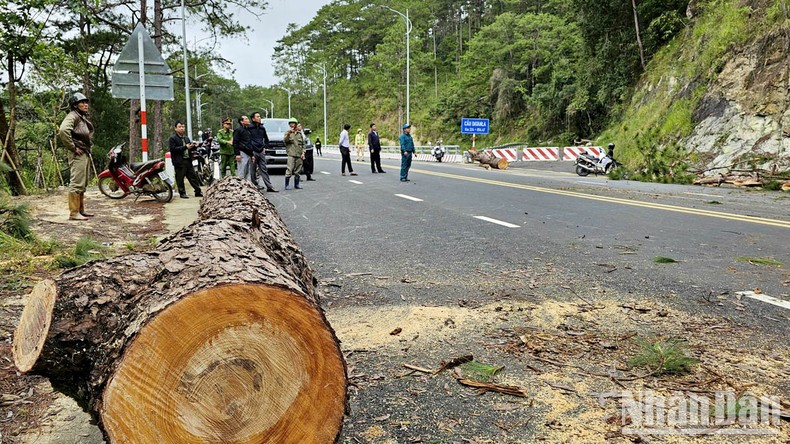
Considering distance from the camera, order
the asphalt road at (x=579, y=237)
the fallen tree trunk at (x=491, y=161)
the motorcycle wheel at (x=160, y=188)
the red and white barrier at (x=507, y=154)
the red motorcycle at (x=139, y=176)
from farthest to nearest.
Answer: the red and white barrier at (x=507, y=154)
the fallen tree trunk at (x=491, y=161)
the motorcycle wheel at (x=160, y=188)
the red motorcycle at (x=139, y=176)
the asphalt road at (x=579, y=237)

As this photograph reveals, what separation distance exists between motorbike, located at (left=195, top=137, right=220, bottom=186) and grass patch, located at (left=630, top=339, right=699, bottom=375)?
446 inches

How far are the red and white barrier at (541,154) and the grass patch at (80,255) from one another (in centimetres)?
2328

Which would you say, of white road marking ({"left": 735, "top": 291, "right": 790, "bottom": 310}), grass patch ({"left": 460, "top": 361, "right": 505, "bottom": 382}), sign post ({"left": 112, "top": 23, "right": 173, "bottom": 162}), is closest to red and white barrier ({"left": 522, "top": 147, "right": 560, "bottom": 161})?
sign post ({"left": 112, "top": 23, "right": 173, "bottom": 162})

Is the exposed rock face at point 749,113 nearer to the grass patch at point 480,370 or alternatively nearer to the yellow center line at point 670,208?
the yellow center line at point 670,208

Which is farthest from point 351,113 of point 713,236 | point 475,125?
point 713,236

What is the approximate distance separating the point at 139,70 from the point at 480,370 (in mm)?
10153

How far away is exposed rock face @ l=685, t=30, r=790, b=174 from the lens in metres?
14.2

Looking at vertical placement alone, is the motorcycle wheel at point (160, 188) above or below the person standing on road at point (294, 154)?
below

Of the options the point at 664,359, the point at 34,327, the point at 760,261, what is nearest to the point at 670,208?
the point at 760,261

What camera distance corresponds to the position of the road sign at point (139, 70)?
1053cm

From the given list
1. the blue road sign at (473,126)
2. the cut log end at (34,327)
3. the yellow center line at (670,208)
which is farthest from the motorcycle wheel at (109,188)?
the blue road sign at (473,126)

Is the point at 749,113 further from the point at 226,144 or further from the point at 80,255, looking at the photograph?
the point at 80,255

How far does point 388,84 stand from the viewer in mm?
61531

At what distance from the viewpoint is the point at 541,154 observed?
26.9 m
